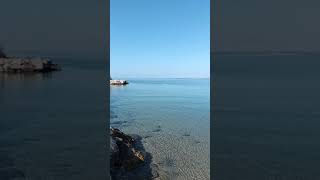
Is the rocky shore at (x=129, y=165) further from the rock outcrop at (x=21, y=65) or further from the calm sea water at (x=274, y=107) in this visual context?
the rock outcrop at (x=21, y=65)

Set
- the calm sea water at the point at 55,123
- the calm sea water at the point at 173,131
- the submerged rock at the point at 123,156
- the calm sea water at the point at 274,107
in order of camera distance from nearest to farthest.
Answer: the calm sea water at the point at 55,123, the calm sea water at the point at 274,107, the submerged rock at the point at 123,156, the calm sea water at the point at 173,131

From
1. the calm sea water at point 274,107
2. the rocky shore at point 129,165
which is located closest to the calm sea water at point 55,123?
the calm sea water at point 274,107

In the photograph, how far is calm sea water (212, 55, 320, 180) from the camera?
3066 mm

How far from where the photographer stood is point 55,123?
2.74 m

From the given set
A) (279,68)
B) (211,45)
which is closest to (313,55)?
(279,68)

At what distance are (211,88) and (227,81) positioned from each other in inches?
7.1

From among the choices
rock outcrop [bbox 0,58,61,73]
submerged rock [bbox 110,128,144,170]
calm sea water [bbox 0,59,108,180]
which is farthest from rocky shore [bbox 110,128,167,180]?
rock outcrop [bbox 0,58,61,73]

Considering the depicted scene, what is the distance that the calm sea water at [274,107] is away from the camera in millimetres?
3066

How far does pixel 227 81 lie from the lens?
315 cm

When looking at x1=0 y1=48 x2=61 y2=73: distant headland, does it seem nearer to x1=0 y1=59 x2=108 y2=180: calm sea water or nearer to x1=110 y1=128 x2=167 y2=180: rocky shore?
x1=0 y1=59 x2=108 y2=180: calm sea water

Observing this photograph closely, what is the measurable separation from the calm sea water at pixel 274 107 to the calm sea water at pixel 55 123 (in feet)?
3.83

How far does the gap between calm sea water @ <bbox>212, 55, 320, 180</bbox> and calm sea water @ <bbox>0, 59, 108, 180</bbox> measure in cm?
117

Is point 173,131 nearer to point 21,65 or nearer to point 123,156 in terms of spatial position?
point 123,156

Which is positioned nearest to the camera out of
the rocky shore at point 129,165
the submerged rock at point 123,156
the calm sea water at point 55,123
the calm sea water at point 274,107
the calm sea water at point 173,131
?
the calm sea water at point 55,123
